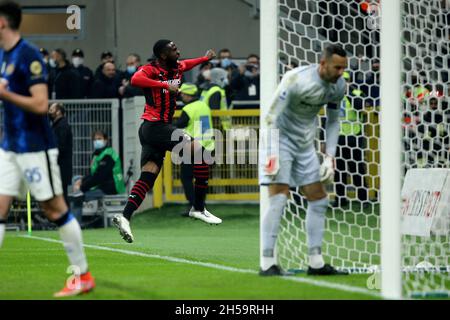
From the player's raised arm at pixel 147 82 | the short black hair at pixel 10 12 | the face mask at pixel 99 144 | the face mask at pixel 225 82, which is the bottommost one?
the face mask at pixel 99 144

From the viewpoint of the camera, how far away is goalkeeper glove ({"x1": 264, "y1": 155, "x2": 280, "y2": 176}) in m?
10.2

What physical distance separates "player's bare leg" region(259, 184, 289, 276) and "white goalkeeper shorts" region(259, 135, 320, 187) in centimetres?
9

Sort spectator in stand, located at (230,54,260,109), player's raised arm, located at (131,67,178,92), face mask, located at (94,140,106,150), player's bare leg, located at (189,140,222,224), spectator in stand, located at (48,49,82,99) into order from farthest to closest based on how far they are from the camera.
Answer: spectator in stand, located at (230,54,260,109), spectator in stand, located at (48,49,82,99), face mask, located at (94,140,106,150), player's bare leg, located at (189,140,222,224), player's raised arm, located at (131,67,178,92)

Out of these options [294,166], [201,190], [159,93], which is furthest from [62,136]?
[294,166]

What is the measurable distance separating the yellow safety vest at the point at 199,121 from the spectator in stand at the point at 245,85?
228cm

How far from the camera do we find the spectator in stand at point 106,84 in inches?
884

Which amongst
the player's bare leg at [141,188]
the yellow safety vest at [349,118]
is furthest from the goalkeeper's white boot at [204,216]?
the yellow safety vest at [349,118]

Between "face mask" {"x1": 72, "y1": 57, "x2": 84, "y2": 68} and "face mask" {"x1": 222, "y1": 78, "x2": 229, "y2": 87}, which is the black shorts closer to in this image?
"face mask" {"x1": 222, "y1": 78, "x2": 229, "y2": 87}

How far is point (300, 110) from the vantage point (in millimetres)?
10438

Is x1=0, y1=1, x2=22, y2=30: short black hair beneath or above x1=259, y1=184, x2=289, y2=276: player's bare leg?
above

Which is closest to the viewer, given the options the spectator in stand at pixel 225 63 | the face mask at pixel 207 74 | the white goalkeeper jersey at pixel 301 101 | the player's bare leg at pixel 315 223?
the white goalkeeper jersey at pixel 301 101

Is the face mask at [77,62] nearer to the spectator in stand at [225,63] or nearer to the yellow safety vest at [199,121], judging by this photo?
the spectator in stand at [225,63]

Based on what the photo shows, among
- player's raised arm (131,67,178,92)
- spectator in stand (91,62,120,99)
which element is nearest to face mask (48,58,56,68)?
spectator in stand (91,62,120,99)
